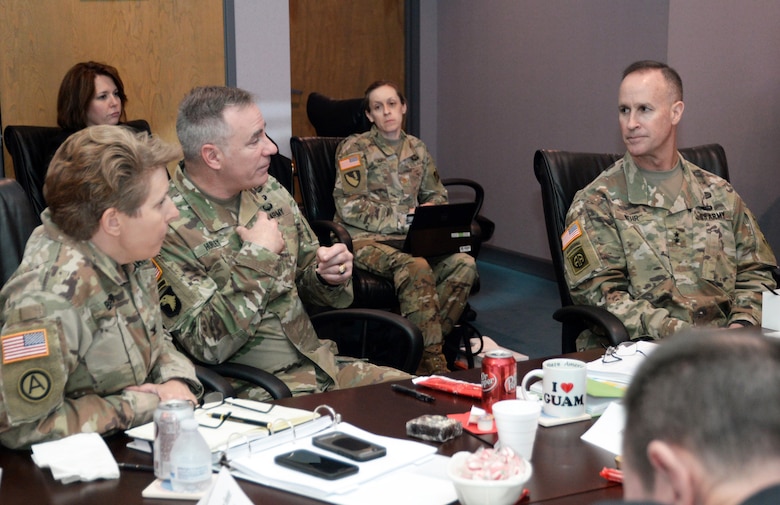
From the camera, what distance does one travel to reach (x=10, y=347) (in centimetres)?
156

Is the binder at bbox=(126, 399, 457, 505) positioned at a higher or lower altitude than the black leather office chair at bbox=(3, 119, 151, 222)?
lower

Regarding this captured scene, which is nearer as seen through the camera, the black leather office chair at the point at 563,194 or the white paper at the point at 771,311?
the white paper at the point at 771,311

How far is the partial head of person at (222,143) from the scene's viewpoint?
2.39m

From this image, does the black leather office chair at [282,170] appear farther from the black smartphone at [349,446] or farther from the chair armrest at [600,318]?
the black smartphone at [349,446]

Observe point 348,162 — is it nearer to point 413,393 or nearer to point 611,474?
point 413,393

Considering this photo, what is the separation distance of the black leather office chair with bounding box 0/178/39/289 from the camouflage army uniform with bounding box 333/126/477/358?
2.08 meters

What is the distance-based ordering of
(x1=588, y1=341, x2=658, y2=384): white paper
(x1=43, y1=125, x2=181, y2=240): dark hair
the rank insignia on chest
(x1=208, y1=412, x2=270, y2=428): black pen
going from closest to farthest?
(x1=208, y1=412, x2=270, y2=428): black pen, (x1=43, y1=125, x2=181, y2=240): dark hair, (x1=588, y1=341, x2=658, y2=384): white paper, the rank insignia on chest

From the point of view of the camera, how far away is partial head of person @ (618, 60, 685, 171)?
9.12 ft

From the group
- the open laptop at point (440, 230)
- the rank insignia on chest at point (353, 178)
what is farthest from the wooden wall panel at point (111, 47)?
the open laptop at point (440, 230)

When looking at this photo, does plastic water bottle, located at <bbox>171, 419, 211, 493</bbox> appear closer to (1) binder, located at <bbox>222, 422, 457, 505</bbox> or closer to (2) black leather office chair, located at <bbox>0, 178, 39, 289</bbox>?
(1) binder, located at <bbox>222, 422, 457, 505</bbox>

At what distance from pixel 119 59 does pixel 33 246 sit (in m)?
2.89

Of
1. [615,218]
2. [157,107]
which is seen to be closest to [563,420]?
[615,218]

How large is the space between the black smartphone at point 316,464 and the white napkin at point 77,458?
27 cm

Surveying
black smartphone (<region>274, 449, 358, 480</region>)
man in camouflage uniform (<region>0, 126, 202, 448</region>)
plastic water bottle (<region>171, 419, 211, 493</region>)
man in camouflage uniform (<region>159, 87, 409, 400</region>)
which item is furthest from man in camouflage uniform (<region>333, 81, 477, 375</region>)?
plastic water bottle (<region>171, 419, 211, 493</region>)
